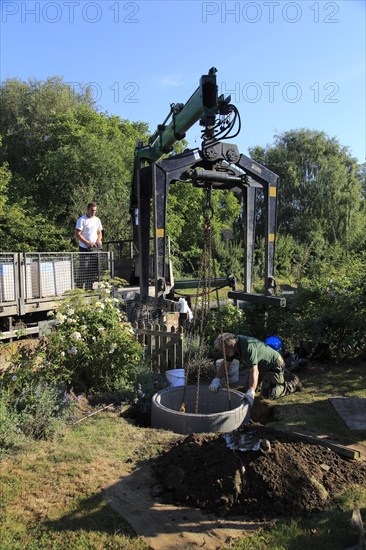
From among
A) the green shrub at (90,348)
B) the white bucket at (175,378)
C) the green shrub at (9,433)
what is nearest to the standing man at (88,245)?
the green shrub at (90,348)

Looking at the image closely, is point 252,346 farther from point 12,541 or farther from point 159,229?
point 12,541

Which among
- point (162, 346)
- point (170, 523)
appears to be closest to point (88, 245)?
point (162, 346)

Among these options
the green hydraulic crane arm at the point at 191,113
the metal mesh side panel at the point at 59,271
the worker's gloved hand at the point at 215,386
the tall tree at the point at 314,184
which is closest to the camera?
the green hydraulic crane arm at the point at 191,113

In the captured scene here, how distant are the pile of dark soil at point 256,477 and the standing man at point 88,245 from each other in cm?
602

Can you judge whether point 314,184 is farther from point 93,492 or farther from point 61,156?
point 93,492

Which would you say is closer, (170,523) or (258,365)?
(170,523)

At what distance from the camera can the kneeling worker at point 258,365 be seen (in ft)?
→ 19.0

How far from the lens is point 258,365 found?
6.44 meters

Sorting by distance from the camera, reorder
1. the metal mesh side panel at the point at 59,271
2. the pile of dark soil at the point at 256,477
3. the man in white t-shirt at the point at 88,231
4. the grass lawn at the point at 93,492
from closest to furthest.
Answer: the grass lawn at the point at 93,492
the pile of dark soil at the point at 256,477
the metal mesh side panel at the point at 59,271
the man in white t-shirt at the point at 88,231

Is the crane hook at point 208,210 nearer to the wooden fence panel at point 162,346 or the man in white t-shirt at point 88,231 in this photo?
the wooden fence panel at point 162,346

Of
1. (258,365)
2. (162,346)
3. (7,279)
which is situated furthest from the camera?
(7,279)

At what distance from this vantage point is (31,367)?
16.7ft

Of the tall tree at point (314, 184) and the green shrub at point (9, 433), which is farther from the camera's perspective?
the tall tree at point (314, 184)

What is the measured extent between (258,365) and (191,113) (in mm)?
3504
